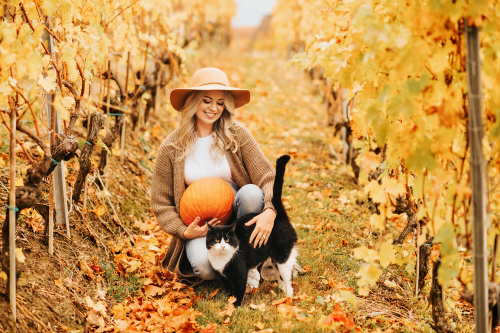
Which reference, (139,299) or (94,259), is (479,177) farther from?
(94,259)

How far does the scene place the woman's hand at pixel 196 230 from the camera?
2793 millimetres

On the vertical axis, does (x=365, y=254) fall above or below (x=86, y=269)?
above

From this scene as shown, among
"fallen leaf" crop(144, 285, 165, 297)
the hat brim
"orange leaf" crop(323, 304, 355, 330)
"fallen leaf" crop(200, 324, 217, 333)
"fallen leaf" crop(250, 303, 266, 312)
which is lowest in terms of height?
"fallen leaf" crop(144, 285, 165, 297)

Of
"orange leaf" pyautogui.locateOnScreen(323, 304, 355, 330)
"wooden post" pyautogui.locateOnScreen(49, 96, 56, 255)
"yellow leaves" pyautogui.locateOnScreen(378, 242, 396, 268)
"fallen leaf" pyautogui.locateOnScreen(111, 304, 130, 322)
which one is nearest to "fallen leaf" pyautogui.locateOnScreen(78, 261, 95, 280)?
"wooden post" pyautogui.locateOnScreen(49, 96, 56, 255)

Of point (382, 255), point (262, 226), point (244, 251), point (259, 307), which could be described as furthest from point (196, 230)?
point (382, 255)

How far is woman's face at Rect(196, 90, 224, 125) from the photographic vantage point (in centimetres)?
288

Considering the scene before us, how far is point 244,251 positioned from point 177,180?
779 millimetres

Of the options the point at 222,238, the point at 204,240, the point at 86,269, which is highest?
the point at 222,238

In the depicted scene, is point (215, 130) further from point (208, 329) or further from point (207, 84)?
point (208, 329)

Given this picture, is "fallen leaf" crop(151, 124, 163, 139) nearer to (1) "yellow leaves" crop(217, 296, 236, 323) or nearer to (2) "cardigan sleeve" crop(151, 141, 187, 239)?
(2) "cardigan sleeve" crop(151, 141, 187, 239)

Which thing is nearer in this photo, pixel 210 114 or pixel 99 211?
pixel 210 114

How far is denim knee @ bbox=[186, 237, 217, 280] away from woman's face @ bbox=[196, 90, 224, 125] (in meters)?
0.96

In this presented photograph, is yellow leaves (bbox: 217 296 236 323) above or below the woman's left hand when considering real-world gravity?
below

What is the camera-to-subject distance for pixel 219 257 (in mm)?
2783
